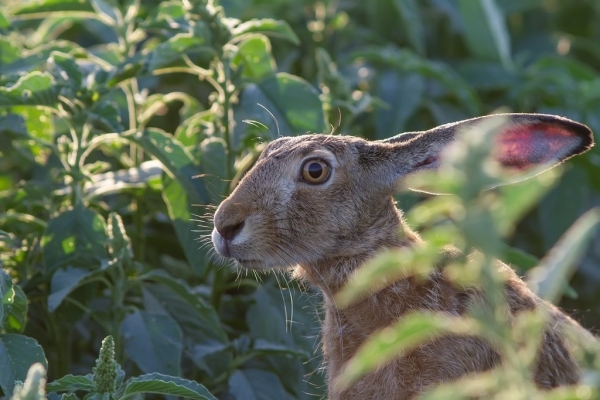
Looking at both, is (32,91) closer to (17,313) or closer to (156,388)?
(17,313)

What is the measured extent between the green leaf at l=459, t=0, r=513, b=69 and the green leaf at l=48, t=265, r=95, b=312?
3.59 meters

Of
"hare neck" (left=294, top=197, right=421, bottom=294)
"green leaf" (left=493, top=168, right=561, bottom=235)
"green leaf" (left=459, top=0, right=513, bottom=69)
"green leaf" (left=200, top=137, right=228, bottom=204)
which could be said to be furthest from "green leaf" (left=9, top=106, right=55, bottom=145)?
"green leaf" (left=493, top=168, right=561, bottom=235)

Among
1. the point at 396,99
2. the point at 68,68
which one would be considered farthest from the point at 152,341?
the point at 396,99

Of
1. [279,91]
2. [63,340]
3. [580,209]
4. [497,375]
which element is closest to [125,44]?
[279,91]

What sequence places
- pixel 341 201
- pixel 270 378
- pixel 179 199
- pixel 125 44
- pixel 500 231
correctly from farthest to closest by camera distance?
pixel 125 44
pixel 179 199
pixel 270 378
pixel 341 201
pixel 500 231

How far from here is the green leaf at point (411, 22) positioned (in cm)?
665

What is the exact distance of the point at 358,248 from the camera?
12.2ft

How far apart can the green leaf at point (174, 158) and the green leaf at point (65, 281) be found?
0.59 metres

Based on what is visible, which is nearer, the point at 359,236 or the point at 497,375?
the point at 497,375

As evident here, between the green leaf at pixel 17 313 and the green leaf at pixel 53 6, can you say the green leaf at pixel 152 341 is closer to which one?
the green leaf at pixel 17 313

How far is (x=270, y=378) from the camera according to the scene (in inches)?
166

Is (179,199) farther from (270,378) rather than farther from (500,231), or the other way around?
(500,231)

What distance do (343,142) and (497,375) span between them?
1.98 m

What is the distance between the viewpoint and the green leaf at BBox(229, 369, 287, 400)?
4094 mm
